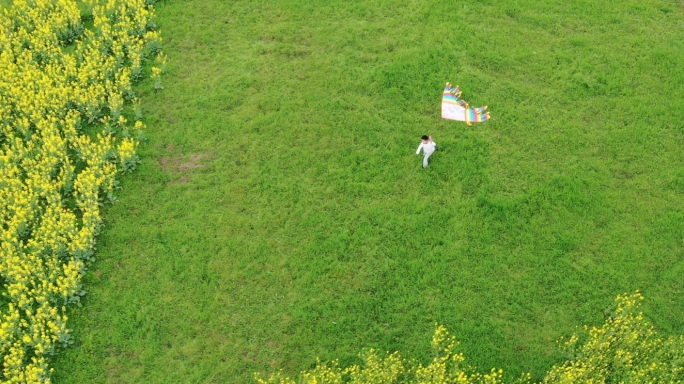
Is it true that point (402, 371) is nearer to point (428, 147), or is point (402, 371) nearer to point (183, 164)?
point (428, 147)

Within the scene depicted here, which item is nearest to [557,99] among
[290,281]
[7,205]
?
[290,281]

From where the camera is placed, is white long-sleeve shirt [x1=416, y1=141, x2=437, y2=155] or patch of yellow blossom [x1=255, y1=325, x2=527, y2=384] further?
white long-sleeve shirt [x1=416, y1=141, x2=437, y2=155]

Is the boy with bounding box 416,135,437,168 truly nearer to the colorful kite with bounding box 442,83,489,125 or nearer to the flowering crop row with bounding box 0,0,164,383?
the colorful kite with bounding box 442,83,489,125

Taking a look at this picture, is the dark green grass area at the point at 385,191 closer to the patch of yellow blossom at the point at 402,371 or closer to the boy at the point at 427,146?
the patch of yellow blossom at the point at 402,371

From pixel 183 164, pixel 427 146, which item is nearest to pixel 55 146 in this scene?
pixel 183 164

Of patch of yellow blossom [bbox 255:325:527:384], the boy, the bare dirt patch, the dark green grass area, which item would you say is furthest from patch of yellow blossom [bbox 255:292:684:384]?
the bare dirt patch

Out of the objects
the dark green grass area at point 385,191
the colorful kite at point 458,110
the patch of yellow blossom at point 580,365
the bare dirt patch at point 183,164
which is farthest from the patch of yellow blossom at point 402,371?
the colorful kite at point 458,110

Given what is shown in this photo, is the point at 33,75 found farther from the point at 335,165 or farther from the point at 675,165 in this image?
the point at 675,165
